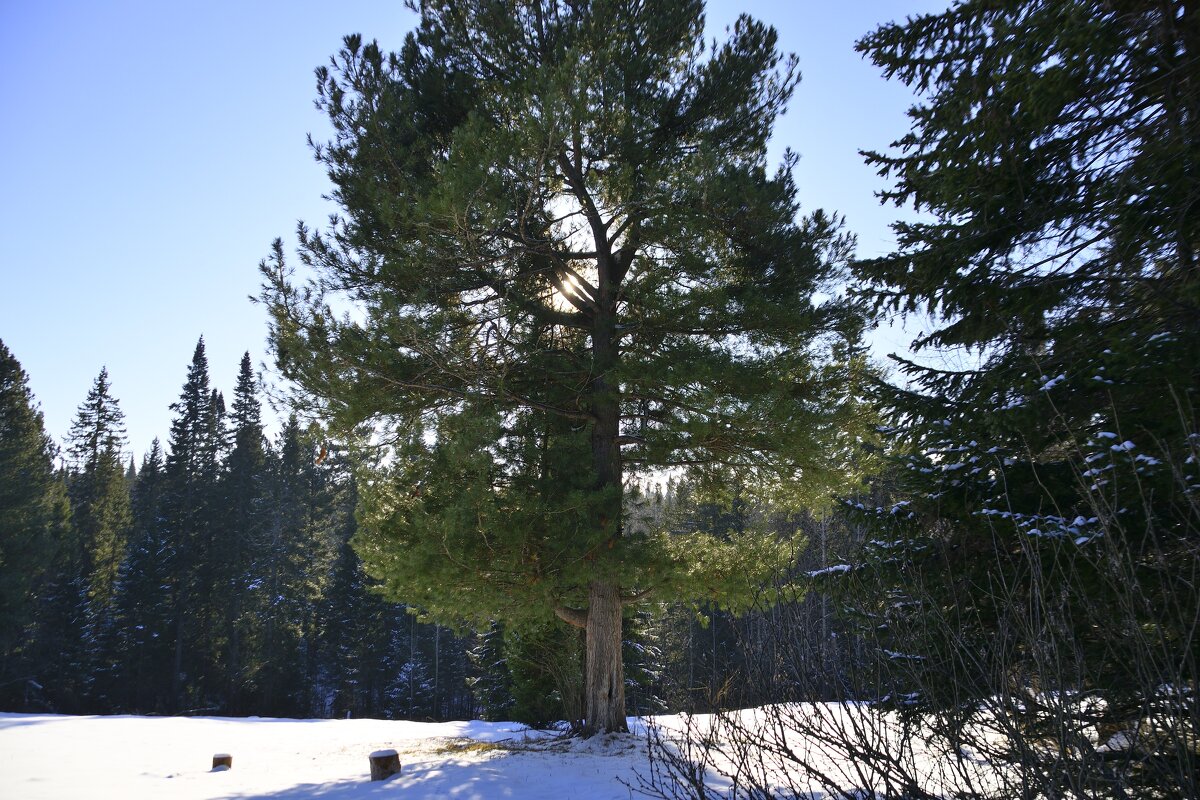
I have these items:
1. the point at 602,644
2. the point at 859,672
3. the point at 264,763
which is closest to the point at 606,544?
the point at 602,644

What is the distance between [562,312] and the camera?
11469 mm

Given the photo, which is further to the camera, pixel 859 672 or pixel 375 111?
pixel 375 111

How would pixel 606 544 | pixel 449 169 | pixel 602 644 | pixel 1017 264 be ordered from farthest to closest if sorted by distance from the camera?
pixel 602 644, pixel 606 544, pixel 449 169, pixel 1017 264

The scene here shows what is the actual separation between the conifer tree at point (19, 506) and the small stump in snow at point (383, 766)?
2617cm

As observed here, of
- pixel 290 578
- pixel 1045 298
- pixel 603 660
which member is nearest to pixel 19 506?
pixel 290 578

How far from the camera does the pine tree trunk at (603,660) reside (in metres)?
10.4

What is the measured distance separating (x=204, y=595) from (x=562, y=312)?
30.6 m

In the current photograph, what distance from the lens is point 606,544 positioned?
9773mm

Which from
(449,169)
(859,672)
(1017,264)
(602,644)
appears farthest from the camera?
(602,644)

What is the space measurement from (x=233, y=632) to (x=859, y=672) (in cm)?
3738

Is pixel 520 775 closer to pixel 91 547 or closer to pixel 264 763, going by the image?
pixel 264 763

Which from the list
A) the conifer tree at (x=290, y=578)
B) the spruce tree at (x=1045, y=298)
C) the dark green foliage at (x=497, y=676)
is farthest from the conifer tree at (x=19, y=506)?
the spruce tree at (x=1045, y=298)

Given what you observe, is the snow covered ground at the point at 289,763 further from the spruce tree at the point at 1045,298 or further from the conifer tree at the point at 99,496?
the conifer tree at the point at 99,496

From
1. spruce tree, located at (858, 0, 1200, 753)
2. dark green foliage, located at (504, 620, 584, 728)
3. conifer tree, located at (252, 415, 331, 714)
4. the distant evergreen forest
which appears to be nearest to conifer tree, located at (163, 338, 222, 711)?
the distant evergreen forest
